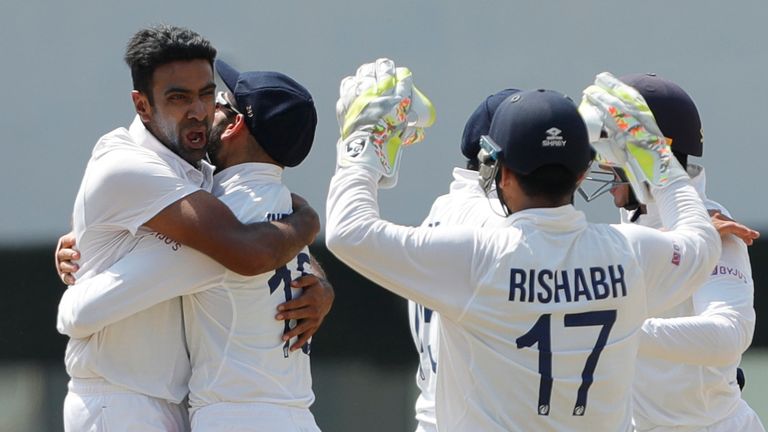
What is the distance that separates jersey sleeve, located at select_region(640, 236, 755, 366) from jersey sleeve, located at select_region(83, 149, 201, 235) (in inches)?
Answer: 47.7

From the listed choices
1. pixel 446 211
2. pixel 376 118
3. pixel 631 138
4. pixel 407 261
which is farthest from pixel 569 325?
pixel 446 211

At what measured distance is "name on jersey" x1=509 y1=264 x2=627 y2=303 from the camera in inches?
111

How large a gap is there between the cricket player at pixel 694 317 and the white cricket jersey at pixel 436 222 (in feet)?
1.45

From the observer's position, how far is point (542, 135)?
2.83m

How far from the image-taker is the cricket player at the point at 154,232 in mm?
3236

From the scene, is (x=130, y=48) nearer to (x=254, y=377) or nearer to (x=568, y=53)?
(x=254, y=377)

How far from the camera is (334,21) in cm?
588

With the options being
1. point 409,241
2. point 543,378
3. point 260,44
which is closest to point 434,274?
point 409,241

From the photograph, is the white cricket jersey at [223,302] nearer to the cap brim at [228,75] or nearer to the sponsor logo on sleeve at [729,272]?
the cap brim at [228,75]

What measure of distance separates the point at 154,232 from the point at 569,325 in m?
1.10

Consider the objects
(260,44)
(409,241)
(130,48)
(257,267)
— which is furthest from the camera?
(260,44)

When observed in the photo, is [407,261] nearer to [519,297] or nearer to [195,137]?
[519,297]

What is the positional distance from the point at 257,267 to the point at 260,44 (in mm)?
2767

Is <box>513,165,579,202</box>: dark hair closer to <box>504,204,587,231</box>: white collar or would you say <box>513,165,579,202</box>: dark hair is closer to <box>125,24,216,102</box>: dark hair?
<box>504,204,587,231</box>: white collar
